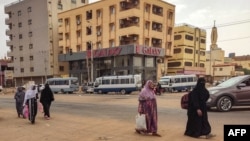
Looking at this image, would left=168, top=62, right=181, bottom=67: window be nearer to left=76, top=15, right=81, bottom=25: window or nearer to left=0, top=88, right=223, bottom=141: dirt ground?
left=76, top=15, right=81, bottom=25: window

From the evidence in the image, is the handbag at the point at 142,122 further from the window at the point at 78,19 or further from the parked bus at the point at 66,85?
the window at the point at 78,19

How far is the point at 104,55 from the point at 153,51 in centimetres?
851

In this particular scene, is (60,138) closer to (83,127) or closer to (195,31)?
(83,127)

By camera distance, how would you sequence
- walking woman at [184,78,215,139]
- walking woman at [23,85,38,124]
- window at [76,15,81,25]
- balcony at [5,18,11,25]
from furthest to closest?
balcony at [5,18,11,25], window at [76,15,81,25], walking woman at [23,85,38,124], walking woman at [184,78,215,139]

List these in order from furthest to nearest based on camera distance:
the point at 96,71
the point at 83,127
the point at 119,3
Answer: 1. the point at 96,71
2. the point at 119,3
3. the point at 83,127

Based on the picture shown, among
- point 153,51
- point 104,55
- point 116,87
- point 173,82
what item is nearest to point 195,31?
point 153,51

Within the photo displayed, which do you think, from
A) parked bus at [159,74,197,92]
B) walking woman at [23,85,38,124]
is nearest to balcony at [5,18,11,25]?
parked bus at [159,74,197,92]

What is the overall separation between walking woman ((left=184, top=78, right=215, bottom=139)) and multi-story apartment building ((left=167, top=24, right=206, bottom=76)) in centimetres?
A: 5520

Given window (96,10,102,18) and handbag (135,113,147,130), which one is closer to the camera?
handbag (135,113,147,130)

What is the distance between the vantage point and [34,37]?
2719 inches

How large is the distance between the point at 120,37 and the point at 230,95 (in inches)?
1520

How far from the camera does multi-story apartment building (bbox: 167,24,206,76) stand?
6457cm

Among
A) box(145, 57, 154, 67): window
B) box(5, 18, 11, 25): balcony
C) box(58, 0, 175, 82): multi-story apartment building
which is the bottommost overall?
box(145, 57, 154, 67): window

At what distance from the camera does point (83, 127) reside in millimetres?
10453
